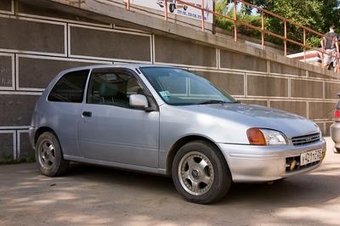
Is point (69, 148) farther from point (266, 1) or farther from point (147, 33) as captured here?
point (266, 1)

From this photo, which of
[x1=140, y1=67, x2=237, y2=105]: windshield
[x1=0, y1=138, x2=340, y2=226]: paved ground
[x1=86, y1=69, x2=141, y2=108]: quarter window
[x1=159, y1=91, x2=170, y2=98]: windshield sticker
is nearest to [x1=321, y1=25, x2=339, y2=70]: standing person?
[x1=0, y1=138, x2=340, y2=226]: paved ground

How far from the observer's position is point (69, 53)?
9.05 meters

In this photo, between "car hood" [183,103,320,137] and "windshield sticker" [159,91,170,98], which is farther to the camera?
"windshield sticker" [159,91,170,98]

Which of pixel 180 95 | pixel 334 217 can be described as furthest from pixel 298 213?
pixel 180 95

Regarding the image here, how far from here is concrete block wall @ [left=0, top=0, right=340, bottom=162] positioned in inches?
328

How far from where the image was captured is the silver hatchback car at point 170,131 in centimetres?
489

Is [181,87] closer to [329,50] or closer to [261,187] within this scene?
[261,187]

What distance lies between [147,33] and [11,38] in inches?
122

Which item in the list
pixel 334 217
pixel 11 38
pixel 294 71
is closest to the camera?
pixel 334 217

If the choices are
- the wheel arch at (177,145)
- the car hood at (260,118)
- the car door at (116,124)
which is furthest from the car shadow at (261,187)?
the car hood at (260,118)

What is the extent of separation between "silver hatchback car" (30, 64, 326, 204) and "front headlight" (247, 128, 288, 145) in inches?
0.4

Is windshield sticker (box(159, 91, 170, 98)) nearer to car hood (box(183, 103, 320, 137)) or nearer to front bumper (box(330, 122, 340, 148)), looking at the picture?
car hood (box(183, 103, 320, 137))

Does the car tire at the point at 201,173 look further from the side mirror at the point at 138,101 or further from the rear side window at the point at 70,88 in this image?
the rear side window at the point at 70,88

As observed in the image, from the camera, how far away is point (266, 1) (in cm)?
2555
